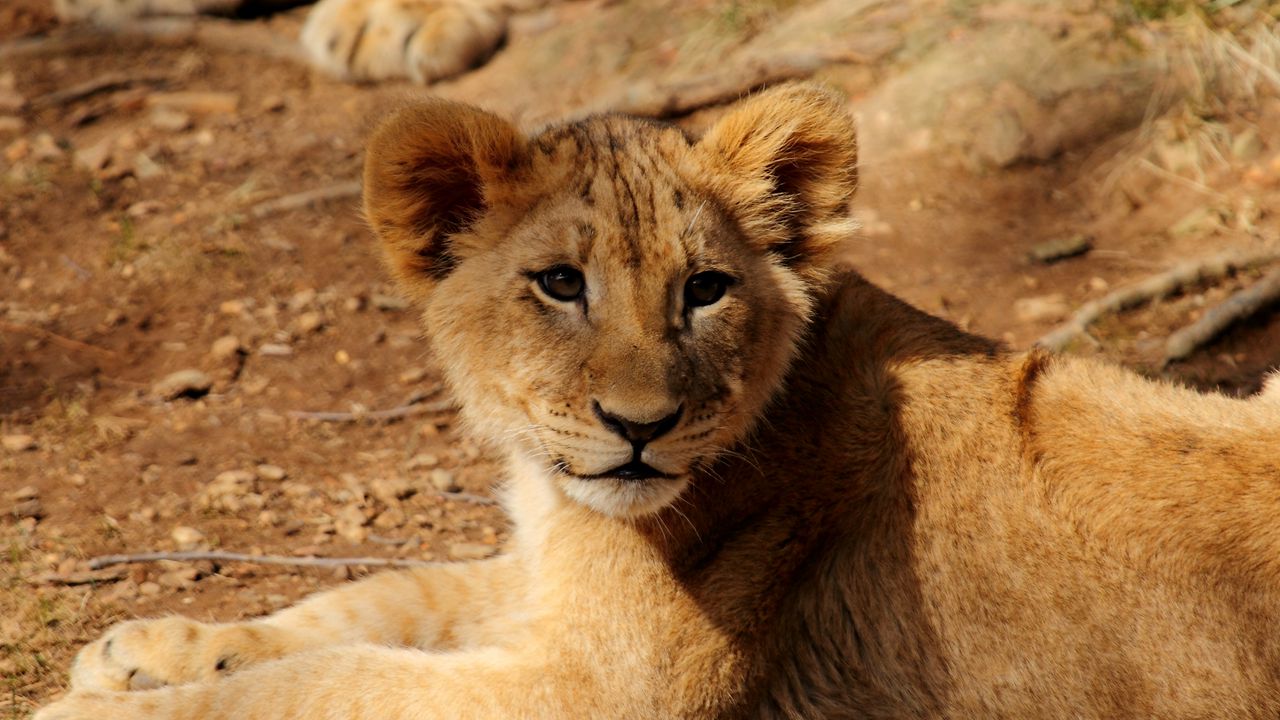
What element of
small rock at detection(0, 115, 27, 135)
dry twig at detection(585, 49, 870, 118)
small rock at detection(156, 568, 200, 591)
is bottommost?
small rock at detection(0, 115, 27, 135)

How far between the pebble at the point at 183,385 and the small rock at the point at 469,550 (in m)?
1.59

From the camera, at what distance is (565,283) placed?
3.39 metres

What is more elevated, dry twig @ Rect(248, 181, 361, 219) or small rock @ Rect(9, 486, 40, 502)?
small rock @ Rect(9, 486, 40, 502)

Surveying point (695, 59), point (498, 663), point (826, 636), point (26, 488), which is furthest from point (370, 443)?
point (695, 59)

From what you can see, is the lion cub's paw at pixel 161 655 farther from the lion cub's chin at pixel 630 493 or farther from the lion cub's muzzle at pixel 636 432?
the lion cub's muzzle at pixel 636 432

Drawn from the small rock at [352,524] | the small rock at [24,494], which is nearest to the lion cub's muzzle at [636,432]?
the small rock at [352,524]

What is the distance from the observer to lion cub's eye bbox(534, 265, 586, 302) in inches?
133

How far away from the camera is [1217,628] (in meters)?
3.41

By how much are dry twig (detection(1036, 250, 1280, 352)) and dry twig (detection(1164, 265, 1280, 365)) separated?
275 millimetres

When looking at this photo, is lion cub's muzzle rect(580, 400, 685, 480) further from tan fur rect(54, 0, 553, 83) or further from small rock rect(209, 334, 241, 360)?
tan fur rect(54, 0, 553, 83)

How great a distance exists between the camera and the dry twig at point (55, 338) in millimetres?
5900

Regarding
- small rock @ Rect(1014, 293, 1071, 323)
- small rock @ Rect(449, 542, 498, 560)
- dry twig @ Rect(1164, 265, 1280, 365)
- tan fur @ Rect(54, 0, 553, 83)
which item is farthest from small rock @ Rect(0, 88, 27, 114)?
dry twig @ Rect(1164, 265, 1280, 365)

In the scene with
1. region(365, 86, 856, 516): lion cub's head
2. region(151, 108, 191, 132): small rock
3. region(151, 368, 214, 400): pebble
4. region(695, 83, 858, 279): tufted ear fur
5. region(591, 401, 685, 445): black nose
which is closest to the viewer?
region(591, 401, 685, 445): black nose

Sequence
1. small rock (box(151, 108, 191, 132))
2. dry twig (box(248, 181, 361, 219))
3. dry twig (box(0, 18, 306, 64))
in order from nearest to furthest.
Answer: dry twig (box(248, 181, 361, 219))
small rock (box(151, 108, 191, 132))
dry twig (box(0, 18, 306, 64))
